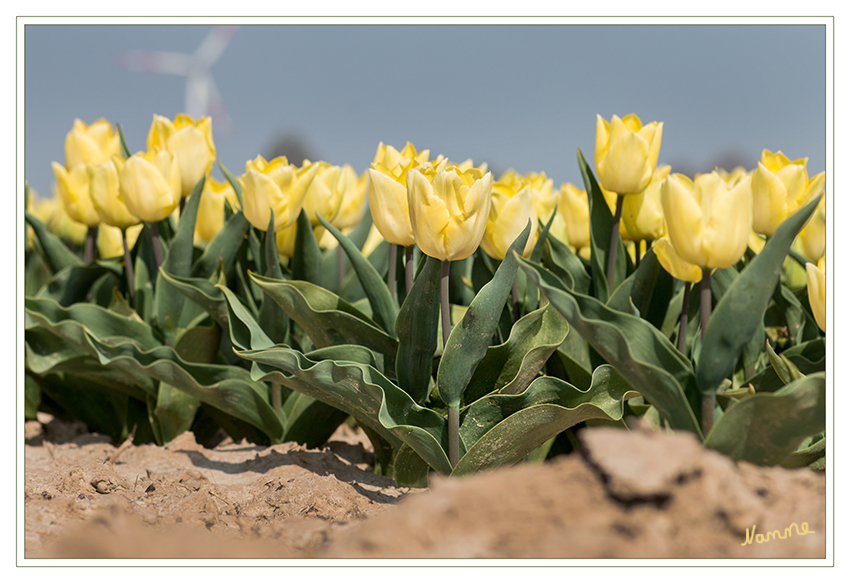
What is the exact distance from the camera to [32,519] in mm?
1255

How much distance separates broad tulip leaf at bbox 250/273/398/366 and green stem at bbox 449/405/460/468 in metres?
0.29

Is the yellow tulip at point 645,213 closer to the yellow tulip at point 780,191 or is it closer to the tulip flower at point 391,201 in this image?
the yellow tulip at point 780,191

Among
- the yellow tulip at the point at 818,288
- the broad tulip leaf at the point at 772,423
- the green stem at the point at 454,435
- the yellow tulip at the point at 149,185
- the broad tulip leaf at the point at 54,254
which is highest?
the yellow tulip at the point at 149,185

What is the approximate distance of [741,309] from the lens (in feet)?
3.57

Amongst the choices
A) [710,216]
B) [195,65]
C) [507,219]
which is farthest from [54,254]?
[195,65]

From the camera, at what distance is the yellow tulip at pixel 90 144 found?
8.71 feet

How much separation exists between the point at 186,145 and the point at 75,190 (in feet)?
1.89

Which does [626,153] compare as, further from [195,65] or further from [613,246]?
[195,65]

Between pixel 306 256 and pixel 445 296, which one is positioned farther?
pixel 306 256

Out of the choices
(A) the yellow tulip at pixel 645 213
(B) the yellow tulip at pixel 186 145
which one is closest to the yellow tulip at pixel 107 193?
(B) the yellow tulip at pixel 186 145

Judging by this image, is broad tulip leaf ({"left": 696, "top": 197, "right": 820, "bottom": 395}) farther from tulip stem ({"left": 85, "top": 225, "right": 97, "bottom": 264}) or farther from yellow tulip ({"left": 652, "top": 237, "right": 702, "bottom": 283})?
tulip stem ({"left": 85, "top": 225, "right": 97, "bottom": 264})

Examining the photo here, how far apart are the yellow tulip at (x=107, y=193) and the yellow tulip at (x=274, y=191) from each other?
57 centimetres
